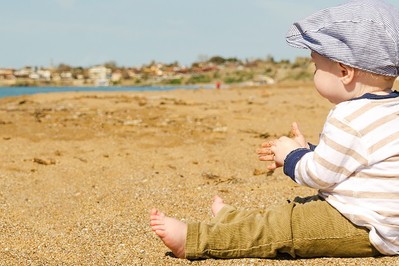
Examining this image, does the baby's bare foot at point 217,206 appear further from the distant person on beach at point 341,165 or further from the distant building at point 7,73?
the distant building at point 7,73

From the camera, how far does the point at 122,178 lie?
3477mm

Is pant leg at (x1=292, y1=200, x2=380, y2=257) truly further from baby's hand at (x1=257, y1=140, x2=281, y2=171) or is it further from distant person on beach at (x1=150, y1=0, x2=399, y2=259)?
baby's hand at (x1=257, y1=140, x2=281, y2=171)

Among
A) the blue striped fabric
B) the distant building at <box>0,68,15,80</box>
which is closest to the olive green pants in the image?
the blue striped fabric

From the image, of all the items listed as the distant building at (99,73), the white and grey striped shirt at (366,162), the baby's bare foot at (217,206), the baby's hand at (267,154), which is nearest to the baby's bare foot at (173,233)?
the baby's bare foot at (217,206)

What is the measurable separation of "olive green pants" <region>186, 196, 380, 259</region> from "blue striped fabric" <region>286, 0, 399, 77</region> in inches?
19.2

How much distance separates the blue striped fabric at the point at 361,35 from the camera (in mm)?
1725

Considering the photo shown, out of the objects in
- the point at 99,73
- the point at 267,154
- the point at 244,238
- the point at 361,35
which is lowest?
the point at 99,73

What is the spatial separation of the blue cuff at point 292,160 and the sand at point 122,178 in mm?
297

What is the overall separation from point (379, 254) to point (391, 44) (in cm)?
68

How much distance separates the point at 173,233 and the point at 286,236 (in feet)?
1.25

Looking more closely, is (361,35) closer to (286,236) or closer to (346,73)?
(346,73)

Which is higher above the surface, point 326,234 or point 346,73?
point 346,73

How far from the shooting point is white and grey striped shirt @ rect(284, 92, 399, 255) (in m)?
1.70

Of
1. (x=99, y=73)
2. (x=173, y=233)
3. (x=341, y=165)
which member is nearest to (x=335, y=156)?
(x=341, y=165)
